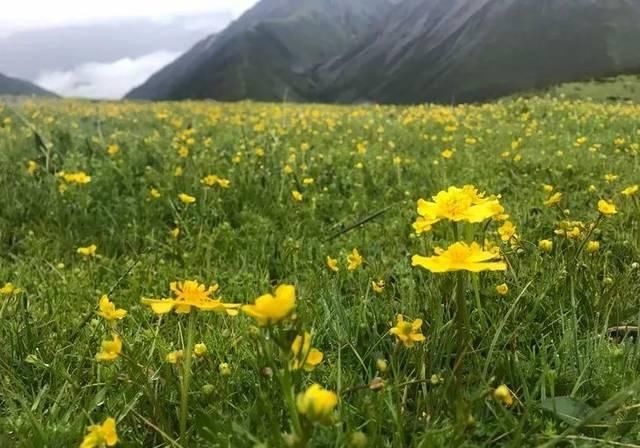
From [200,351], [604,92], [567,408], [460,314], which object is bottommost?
[604,92]

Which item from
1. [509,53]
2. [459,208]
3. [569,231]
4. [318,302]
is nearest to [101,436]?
[459,208]

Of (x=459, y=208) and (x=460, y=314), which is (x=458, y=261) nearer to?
(x=460, y=314)

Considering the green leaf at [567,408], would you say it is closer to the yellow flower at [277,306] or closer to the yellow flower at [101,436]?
the yellow flower at [277,306]

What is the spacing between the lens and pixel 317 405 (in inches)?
40.7

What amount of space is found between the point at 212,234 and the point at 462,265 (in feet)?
7.89

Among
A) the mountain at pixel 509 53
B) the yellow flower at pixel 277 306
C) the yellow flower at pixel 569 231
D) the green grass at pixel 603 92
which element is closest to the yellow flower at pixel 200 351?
the yellow flower at pixel 277 306

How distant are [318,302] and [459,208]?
890 mm

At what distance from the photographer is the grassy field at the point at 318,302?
1.56 metres

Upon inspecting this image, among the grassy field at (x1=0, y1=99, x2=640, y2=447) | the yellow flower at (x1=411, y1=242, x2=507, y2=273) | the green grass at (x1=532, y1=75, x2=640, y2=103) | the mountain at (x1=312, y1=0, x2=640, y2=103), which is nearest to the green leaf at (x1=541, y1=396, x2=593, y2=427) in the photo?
the grassy field at (x1=0, y1=99, x2=640, y2=447)

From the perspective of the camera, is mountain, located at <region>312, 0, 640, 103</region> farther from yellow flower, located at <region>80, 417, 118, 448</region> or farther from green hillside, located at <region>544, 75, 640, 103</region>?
yellow flower, located at <region>80, 417, 118, 448</region>

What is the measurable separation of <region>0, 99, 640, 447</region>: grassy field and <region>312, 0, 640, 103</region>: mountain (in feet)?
390

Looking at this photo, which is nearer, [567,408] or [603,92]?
[567,408]

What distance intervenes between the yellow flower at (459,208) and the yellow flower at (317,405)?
80cm

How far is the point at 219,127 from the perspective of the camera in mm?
9570
